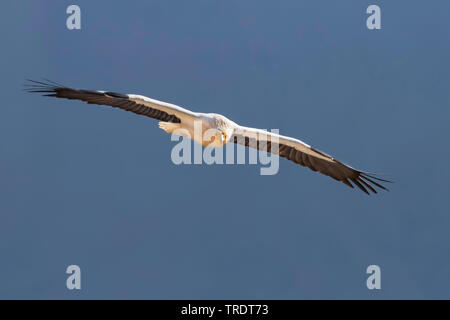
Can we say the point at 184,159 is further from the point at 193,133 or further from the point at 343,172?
the point at 343,172

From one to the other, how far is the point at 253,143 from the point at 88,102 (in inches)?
146

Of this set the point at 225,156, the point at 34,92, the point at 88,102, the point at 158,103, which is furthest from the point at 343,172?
the point at 34,92

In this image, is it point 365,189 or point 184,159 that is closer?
point 184,159

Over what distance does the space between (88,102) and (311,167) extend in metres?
5.16

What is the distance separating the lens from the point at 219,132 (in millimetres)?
14891

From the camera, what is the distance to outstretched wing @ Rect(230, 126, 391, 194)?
1566 cm

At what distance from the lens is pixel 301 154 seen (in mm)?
16250

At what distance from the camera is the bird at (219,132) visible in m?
14.7

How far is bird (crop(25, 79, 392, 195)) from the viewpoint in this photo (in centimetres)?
1472

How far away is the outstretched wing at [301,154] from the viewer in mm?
15656

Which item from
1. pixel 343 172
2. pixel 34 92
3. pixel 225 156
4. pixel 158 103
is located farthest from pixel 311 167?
pixel 34 92

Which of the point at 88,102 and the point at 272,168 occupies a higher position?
the point at 88,102

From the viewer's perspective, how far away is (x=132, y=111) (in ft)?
49.5

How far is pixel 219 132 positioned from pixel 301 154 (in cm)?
231
